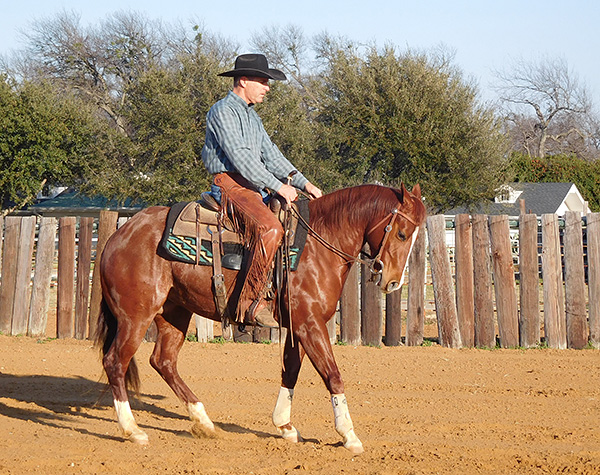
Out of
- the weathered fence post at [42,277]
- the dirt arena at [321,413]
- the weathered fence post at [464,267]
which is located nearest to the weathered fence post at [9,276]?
the weathered fence post at [42,277]

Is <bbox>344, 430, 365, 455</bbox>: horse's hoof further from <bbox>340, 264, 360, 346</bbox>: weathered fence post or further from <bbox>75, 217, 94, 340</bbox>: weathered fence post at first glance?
<bbox>75, 217, 94, 340</bbox>: weathered fence post

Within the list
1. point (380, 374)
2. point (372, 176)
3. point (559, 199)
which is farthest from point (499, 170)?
point (380, 374)

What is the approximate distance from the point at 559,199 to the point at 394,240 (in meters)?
33.5

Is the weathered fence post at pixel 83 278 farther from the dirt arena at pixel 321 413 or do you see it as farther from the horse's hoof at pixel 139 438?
the horse's hoof at pixel 139 438

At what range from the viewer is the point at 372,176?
3105 centimetres

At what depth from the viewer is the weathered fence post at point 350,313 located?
10047 mm

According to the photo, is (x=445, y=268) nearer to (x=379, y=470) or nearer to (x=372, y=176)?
(x=379, y=470)

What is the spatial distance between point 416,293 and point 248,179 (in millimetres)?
4776

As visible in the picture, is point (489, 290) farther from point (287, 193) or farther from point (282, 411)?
point (287, 193)

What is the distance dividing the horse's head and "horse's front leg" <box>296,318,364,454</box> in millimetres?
586

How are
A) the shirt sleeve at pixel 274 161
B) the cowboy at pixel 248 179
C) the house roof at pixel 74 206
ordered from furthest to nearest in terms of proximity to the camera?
the house roof at pixel 74 206, the shirt sleeve at pixel 274 161, the cowboy at pixel 248 179

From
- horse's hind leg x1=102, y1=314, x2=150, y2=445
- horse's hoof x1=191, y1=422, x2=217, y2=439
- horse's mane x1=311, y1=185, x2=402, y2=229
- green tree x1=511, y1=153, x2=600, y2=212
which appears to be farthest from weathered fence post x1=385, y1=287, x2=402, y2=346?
green tree x1=511, y1=153, x2=600, y2=212

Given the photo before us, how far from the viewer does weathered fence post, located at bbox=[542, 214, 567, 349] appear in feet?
31.8

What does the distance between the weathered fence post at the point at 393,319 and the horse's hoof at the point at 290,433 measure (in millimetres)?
4354
